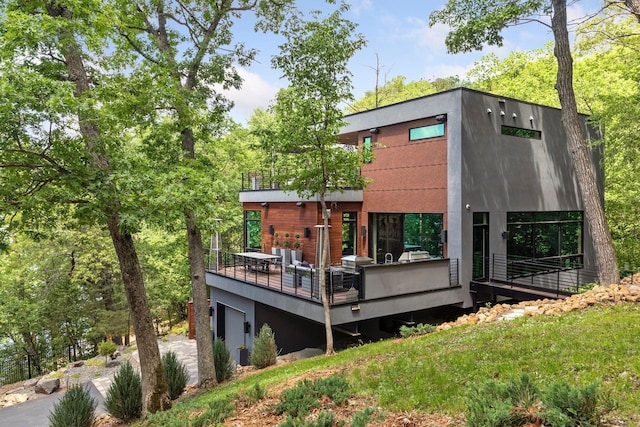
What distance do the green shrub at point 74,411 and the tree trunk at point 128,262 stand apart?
998 mm

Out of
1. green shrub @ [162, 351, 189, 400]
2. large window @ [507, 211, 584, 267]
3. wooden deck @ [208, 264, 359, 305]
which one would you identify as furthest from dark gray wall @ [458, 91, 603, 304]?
green shrub @ [162, 351, 189, 400]

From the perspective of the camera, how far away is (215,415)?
450cm

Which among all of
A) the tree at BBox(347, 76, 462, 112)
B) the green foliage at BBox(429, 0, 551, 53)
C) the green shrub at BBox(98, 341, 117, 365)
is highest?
the tree at BBox(347, 76, 462, 112)

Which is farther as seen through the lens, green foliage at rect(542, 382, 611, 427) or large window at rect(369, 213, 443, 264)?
large window at rect(369, 213, 443, 264)

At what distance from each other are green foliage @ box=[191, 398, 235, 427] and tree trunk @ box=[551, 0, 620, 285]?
390 inches

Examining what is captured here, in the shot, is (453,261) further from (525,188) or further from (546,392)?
(546,392)

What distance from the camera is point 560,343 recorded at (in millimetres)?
5340

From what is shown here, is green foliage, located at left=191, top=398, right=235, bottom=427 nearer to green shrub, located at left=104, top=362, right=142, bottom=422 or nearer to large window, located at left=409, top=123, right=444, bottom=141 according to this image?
green shrub, located at left=104, top=362, right=142, bottom=422

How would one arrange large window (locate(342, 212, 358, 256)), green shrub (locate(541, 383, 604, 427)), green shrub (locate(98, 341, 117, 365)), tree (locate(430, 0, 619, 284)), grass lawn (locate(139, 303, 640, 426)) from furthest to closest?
green shrub (locate(98, 341, 117, 365)) < large window (locate(342, 212, 358, 256)) < tree (locate(430, 0, 619, 284)) < grass lawn (locate(139, 303, 640, 426)) < green shrub (locate(541, 383, 604, 427))

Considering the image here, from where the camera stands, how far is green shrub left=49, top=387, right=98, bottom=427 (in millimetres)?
7301

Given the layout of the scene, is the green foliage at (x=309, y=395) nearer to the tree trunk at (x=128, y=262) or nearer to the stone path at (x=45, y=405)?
the tree trunk at (x=128, y=262)

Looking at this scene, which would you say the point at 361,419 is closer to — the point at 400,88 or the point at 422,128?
the point at 422,128

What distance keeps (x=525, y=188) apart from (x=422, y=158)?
367 cm

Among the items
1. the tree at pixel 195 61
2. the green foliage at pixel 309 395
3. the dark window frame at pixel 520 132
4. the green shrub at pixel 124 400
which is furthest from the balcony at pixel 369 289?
the green foliage at pixel 309 395
